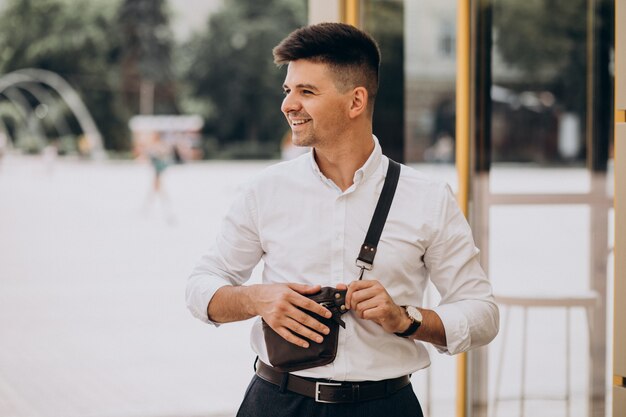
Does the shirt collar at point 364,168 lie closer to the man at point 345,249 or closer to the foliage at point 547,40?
the man at point 345,249

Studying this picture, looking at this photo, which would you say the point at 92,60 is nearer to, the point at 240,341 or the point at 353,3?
the point at 240,341

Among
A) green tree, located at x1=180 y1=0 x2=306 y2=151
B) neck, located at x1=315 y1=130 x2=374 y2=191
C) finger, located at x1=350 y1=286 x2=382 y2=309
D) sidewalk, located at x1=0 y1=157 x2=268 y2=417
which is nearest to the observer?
finger, located at x1=350 y1=286 x2=382 y2=309

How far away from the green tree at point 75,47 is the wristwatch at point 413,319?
5545 cm

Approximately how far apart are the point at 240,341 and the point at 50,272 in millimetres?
5042

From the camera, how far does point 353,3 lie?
4344 mm

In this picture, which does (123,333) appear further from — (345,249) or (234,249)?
(345,249)

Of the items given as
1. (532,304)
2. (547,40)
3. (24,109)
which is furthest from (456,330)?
(24,109)

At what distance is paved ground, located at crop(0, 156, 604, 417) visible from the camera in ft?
19.1

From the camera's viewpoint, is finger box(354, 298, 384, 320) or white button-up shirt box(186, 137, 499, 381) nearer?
finger box(354, 298, 384, 320)

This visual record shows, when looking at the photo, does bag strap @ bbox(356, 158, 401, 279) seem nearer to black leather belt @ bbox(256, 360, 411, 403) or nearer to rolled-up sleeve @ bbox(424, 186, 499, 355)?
rolled-up sleeve @ bbox(424, 186, 499, 355)

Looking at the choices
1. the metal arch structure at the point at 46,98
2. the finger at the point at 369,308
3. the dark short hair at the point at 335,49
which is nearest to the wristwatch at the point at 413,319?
the finger at the point at 369,308

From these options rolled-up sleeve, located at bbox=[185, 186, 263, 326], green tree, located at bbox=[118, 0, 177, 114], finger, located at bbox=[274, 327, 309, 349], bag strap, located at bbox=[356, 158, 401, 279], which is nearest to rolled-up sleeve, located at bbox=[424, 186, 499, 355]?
bag strap, located at bbox=[356, 158, 401, 279]

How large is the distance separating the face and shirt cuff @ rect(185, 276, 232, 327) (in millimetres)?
387

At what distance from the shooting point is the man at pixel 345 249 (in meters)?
2.14
